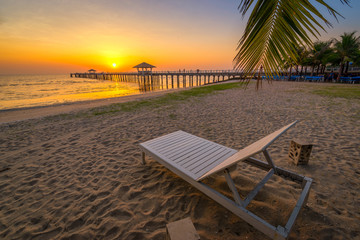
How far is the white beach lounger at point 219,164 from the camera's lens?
1564 mm

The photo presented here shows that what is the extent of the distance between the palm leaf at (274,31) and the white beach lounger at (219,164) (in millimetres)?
777

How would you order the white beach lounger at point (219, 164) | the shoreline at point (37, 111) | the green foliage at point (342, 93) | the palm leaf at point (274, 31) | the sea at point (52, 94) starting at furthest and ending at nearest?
the sea at point (52, 94) → the green foliage at point (342, 93) → the shoreline at point (37, 111) → the white beach lounger at point (219, 164) → the palm leaf at point (274, 31)

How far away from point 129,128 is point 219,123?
3.15m

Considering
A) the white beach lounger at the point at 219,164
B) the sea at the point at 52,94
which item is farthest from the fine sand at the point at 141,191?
the sea at the point at 52,94

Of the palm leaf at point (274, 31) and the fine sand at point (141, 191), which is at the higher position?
the palm leaf at point (274, 31)

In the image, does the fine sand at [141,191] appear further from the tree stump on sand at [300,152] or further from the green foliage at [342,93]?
the green foliage at [342,93]

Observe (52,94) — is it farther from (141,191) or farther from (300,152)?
(300,152)

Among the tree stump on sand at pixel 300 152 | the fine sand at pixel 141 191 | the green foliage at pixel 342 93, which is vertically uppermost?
the green foliage at pixel 342 93

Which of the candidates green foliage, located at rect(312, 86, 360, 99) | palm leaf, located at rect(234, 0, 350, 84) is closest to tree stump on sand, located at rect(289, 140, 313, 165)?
palm leaf, located at rect(234, 0, 350, 84)

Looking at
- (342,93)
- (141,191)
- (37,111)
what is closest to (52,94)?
(37,111)

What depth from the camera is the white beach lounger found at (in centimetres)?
156

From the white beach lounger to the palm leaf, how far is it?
30.6 inches

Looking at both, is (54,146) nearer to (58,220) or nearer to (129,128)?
(129,128)

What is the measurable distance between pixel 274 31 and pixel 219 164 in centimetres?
165
